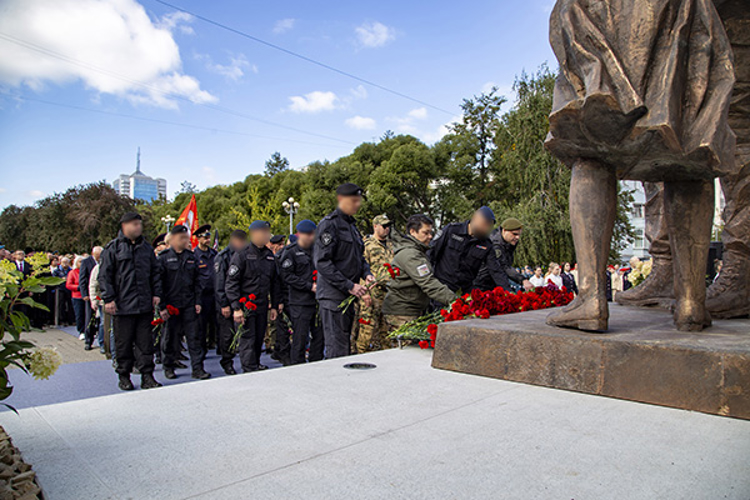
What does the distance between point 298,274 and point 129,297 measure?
215 cm

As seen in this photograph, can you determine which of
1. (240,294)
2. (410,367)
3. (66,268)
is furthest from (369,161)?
(410,367)

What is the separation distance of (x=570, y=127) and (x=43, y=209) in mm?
42864

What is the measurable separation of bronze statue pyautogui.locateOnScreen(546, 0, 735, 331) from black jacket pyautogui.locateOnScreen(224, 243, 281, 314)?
5.44m

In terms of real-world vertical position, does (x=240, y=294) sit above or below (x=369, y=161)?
below

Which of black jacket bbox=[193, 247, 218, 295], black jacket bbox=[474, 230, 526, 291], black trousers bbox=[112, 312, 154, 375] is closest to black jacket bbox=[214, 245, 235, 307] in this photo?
black jacket bbox=[193, 247, 218, 295]

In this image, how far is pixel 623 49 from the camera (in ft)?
8.29

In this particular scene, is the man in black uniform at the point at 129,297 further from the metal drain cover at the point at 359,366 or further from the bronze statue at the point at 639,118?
the bronze statue at the point at 639,118

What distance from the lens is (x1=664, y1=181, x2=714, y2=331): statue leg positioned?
273 cm

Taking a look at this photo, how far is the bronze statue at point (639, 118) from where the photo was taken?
2414 mm

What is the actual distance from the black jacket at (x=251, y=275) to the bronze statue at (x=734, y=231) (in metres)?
4.90

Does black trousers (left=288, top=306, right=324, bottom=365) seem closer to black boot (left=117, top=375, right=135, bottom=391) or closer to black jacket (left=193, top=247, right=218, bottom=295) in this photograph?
black boot (left=117, top=375, right=135, bottom=391)

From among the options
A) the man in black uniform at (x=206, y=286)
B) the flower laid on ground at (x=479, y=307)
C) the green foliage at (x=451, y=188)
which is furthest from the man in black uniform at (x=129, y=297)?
the green foliage at (x=451, y=188)

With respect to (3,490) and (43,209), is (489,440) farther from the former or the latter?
(43,209)

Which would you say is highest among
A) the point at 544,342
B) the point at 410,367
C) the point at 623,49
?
the point at 623,49
